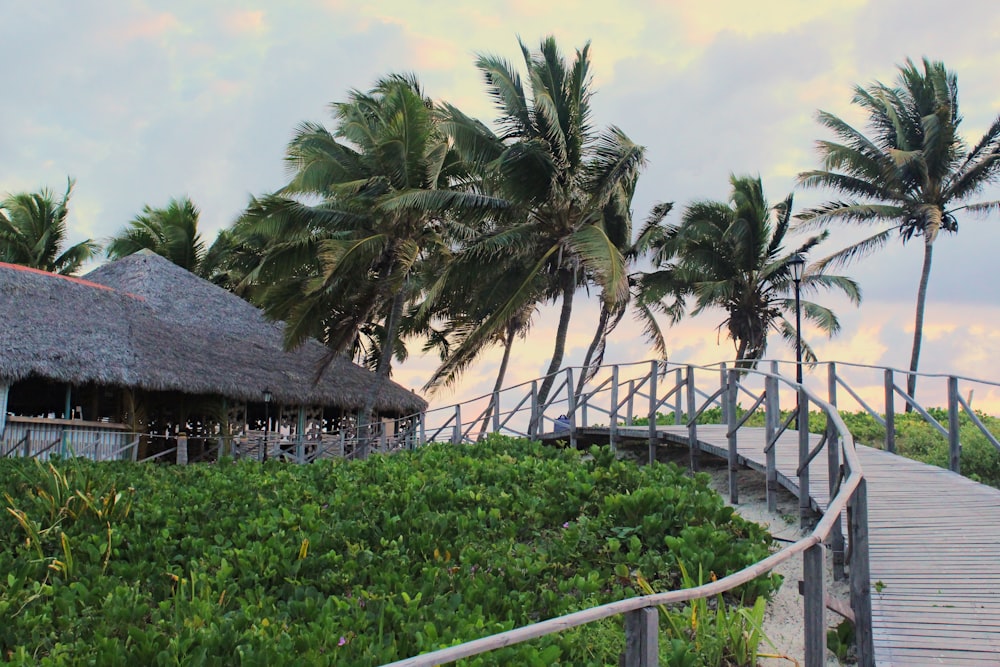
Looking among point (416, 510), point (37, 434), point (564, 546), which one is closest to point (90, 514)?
point (416, 510)

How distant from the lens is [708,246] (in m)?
24.4

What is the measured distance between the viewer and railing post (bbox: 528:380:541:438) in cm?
1415

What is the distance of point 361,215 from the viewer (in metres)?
19.9

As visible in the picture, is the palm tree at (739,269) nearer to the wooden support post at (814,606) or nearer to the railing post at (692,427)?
the railing post at (692,427)

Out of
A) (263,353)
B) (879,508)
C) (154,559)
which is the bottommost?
(154,559)

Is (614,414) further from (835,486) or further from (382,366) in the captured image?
(382,366)

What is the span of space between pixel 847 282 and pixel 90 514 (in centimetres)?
2073

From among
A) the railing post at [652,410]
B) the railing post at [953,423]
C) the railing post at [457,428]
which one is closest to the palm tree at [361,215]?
the railing post at [457,428]

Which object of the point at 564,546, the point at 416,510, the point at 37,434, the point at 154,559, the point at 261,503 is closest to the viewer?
the point at 564,546

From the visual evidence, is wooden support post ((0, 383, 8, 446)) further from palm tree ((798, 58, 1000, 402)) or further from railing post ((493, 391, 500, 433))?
palm tree ((798, 58, 1000, 402))

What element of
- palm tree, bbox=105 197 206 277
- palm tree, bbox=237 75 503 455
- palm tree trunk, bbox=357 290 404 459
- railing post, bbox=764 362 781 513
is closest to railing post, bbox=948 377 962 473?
railing post, bbox=764 362 781 513

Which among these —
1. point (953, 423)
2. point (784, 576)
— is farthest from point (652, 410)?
point (784, 576)

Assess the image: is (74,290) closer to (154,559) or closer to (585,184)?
(585,184)

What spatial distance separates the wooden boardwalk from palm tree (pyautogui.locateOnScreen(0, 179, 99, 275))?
89.2 ft
